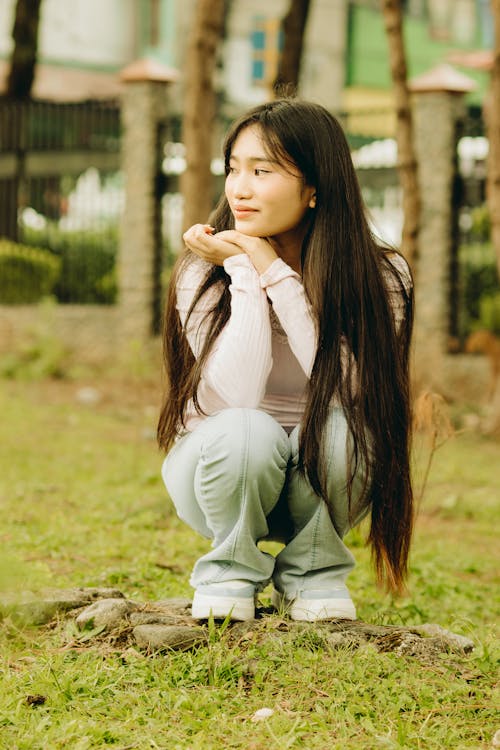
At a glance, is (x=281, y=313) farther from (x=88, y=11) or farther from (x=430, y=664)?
(x=88, y=11)

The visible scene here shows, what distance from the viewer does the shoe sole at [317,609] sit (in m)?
3.08

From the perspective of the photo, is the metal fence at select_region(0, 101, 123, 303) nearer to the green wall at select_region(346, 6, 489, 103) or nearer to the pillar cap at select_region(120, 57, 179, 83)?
the pillar cap at select_region(120, 57, 179, 83)

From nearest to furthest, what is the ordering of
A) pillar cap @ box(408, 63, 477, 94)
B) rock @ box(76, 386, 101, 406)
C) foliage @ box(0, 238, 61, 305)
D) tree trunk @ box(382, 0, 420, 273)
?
tree trunk @ box(382, 0, 420, 273) → rock @ box(76, 386, 101, 406) → pillar cap @ box(408, 63, 477, 94) → foliage @ box(0, 238, 61, 305)

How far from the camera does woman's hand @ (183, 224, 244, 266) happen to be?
3.13 metres

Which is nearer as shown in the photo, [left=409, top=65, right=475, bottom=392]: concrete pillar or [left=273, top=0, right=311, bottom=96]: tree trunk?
[left=409, top=65, right=475, bottom=392]: concrete pillar

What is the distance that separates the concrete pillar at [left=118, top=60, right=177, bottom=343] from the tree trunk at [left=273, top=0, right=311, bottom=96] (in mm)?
1112

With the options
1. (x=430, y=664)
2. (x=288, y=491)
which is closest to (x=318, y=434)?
(x=288, y=491)

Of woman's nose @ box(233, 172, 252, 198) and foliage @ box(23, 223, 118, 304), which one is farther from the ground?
woman's nose @ box(233, 172, 252, 198)

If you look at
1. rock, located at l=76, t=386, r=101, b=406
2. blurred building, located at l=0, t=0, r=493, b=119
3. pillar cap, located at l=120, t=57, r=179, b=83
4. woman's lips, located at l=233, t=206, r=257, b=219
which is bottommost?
rock, located at l=76, t=386, r=101, b=406

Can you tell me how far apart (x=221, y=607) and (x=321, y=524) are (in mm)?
342

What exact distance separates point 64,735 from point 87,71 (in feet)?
69.8

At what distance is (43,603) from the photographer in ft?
10.5

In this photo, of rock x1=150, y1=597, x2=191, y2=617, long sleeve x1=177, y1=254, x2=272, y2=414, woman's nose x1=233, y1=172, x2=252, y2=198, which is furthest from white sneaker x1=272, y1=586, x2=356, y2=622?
woman's nose x1=233, y1=172, x2=252, y2=198

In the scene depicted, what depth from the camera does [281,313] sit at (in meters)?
3.06
